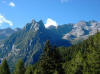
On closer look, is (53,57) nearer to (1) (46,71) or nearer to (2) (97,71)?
(1) (46,71)

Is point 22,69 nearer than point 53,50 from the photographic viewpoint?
No

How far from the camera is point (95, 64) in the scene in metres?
36.6

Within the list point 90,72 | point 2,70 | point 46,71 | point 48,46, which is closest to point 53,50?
point 48,46

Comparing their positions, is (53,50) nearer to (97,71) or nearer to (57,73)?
(57,73)

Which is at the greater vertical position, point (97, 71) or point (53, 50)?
point (53, 50)

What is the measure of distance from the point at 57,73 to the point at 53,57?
12.2 feet

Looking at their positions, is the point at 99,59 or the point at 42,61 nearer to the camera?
the point at 99,59

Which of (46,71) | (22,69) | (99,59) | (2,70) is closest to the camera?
(99,59)

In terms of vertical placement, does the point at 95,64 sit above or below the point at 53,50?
below

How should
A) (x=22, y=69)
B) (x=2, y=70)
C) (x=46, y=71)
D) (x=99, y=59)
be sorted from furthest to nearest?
1. (x=22, y=69)
2. (x=2, y=70)
3. (x=46, y=71)
4. (x=99, y=59)

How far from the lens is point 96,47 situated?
40.1m

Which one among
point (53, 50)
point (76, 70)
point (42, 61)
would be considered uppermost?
point (53, 50)

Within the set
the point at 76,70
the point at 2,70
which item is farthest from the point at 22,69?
the point at 76,70

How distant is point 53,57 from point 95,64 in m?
9.19
